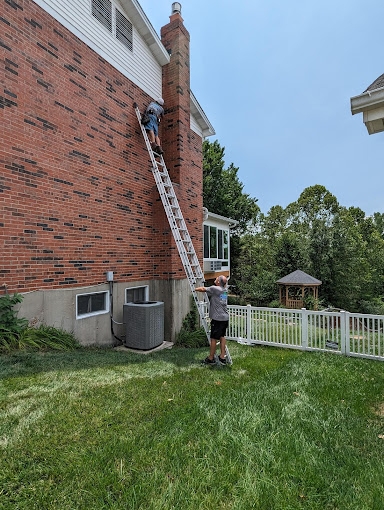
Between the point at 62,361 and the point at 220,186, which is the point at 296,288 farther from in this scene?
the point at 62,361

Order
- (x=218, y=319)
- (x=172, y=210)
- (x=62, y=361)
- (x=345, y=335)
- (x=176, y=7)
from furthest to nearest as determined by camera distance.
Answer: (x=176, y=7), (x=172, y=210), (x=345, y=335), (x=218, y=319), (x=62, y=361)

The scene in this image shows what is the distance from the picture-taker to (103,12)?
7.75 metres

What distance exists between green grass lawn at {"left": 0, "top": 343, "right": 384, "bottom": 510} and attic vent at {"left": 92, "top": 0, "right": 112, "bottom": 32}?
8.30m

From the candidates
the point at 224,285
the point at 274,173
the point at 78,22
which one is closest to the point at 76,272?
the point at 224,285

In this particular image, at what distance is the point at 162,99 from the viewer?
9.31 meters

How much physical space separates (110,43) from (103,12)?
78 centimetres

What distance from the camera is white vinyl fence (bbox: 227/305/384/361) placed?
6770mm

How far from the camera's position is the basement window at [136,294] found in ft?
27.3

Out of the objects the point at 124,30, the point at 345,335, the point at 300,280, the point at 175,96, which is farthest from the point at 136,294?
the point at 300,280

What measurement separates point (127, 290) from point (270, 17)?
10.9m

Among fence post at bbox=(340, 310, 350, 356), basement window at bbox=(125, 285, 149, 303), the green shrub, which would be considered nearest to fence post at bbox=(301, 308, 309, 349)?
fence post at bbox=(340, 310, 350, 356)

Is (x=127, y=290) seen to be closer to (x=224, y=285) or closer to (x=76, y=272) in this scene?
(x=76, y=272)

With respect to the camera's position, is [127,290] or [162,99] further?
[162,99]

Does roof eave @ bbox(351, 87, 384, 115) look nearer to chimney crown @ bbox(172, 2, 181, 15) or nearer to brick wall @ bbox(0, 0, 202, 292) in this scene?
brick wall @ bbox(0, 0, 202, 292)
